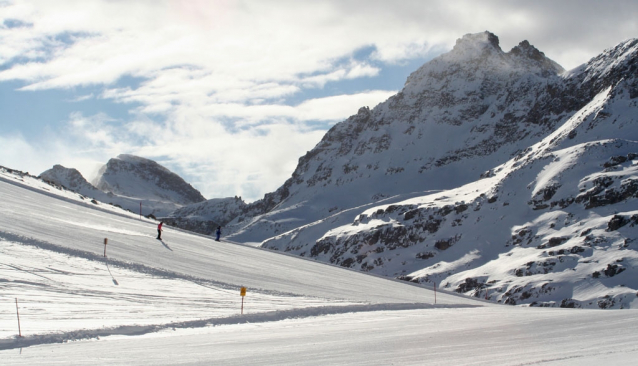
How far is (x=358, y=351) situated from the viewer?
1328 cm

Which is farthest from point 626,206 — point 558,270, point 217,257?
point 217,257

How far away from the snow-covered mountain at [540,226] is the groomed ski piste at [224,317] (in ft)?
114

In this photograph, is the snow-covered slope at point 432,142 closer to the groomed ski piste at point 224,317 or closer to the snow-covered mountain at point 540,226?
the snow-covered mountain at point 540,226

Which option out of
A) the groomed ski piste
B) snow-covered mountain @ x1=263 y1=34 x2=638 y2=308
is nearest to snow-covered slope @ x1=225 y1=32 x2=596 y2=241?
snow-covered mountain @ x1=263 y1=34 x2=638 y2=308

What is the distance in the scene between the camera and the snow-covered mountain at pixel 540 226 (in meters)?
63.8

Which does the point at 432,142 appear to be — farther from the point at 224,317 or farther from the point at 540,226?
the point at 224,317

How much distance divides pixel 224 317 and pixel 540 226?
241 ft

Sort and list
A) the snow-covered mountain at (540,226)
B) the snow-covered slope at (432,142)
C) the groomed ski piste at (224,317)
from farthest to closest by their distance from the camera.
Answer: the snow-covered slope at (432,142) < the snow-covered mountain at (540,226) < the groomed ski piste at (224,317)

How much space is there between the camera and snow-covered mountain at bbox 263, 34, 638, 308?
63750 mm

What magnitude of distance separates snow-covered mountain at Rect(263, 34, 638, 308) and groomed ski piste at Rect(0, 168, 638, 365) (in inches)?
1364

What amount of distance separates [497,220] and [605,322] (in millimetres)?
77249

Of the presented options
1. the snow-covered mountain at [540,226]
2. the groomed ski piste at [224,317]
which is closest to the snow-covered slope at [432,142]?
the snow-covered mountain at [540,226]

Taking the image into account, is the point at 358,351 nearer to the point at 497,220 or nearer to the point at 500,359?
the point at 500,359

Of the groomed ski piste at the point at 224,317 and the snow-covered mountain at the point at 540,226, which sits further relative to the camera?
the snow-covered mountain at the point at 540,226
